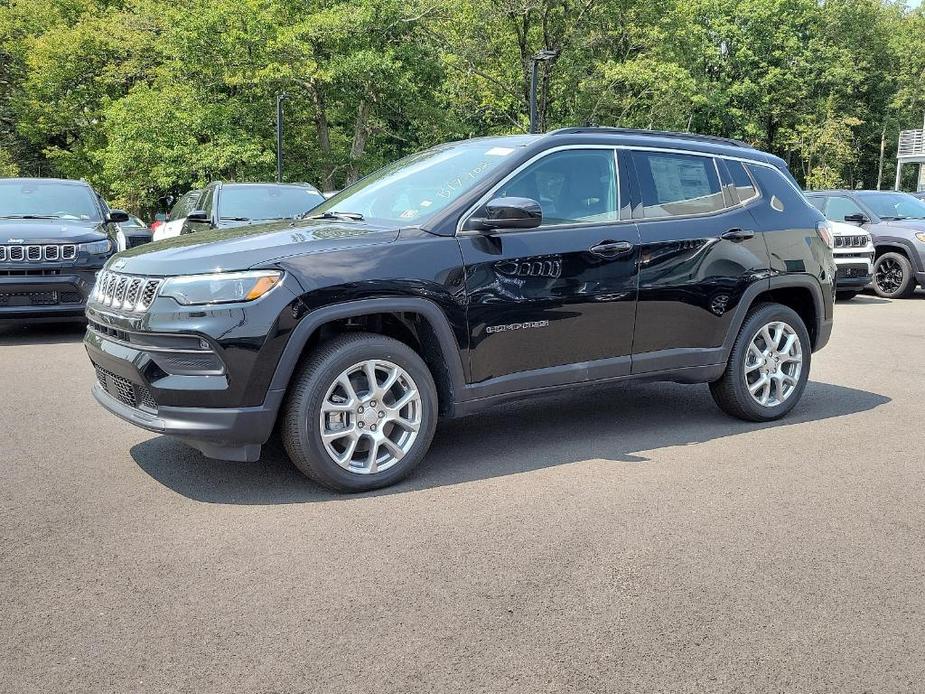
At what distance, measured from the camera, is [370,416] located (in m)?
4.45

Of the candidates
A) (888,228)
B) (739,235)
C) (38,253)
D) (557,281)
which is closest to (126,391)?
(557,281)

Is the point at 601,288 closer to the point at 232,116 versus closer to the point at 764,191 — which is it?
the point at 764,191

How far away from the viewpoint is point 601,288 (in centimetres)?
511

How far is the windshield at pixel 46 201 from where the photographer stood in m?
9.98

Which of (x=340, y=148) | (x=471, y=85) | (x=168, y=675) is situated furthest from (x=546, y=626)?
(x=471, y=85)

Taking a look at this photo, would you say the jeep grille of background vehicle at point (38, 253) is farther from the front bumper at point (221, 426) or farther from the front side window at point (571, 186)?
the front side window at point (571, 186)

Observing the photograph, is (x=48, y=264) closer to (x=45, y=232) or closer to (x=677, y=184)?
(x=45, y=232)

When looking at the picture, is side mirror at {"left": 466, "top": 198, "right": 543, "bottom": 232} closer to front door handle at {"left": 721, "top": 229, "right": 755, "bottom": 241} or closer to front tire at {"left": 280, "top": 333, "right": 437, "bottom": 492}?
front tire at {"left": 280, "top": 333, "right": 437, "bottom": 492}

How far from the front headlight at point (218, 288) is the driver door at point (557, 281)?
109 centimetres

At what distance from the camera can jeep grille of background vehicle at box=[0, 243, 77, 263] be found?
29.0 feet

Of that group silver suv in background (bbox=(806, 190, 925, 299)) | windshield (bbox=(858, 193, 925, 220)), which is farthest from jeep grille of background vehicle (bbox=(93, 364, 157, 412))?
windshield (bbox=(858, 193, 925, 220))

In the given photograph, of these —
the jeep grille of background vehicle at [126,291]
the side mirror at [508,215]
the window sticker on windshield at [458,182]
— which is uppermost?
the window sticker on windshield at [458,182]

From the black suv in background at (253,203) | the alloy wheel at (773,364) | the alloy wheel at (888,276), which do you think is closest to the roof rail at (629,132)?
the alloy wheel at (773,364)

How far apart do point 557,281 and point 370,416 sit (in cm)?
128
